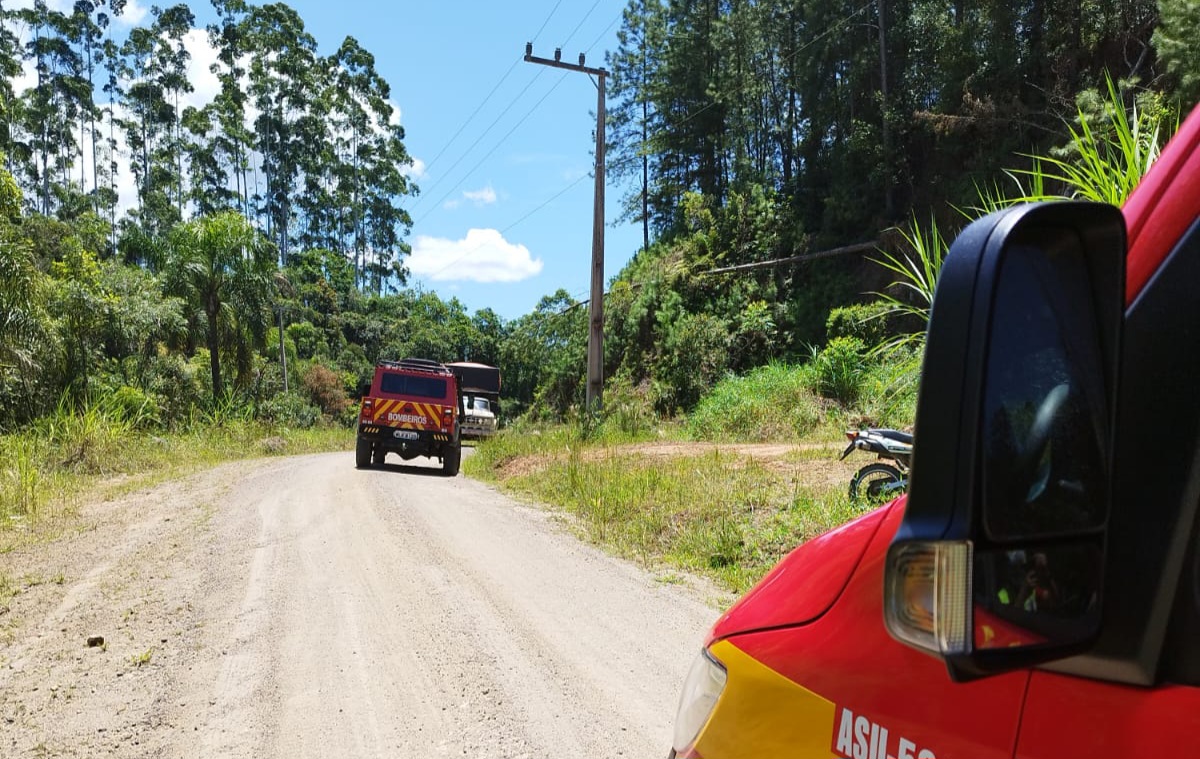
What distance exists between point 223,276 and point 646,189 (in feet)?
90.3

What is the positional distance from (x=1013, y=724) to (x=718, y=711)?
0.67m

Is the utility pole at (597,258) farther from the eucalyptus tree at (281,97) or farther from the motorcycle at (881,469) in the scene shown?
the eucalyptus tree at (281,97)

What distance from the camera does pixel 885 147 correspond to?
27.2m

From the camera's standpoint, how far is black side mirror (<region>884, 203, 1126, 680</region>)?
3.15 feet

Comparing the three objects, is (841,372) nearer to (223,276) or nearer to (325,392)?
(223,276)

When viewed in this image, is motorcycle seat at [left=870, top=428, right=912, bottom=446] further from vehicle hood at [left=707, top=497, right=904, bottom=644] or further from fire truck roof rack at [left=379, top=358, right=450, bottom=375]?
fire truck roof rack at [left=379, top=358, right=450, bottom=375]

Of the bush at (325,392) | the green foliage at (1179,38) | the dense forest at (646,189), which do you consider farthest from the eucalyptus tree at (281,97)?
the green foliage at (1179,38)

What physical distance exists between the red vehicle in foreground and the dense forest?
664 centimetres

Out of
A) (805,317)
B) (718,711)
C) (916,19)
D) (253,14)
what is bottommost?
(718,711)

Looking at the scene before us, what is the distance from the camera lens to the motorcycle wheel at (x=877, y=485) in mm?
7793

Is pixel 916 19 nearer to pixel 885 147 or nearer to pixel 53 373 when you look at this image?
pixel 885 147

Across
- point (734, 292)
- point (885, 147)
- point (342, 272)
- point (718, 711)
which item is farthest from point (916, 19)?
point (342, 272)

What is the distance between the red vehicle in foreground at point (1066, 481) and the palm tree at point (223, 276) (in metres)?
27.2

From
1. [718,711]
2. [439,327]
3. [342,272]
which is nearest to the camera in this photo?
[718,711]
